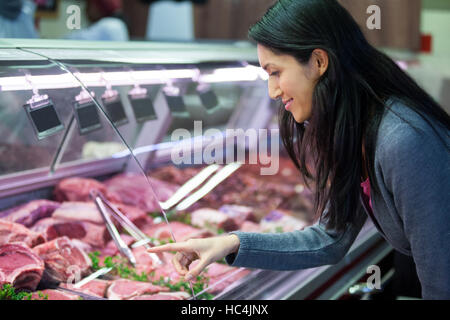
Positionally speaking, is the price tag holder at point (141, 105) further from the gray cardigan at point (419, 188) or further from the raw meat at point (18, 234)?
the gray cardigan at point (419, 188)

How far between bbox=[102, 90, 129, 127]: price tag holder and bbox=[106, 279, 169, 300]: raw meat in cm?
65

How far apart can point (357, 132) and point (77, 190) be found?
158 cm

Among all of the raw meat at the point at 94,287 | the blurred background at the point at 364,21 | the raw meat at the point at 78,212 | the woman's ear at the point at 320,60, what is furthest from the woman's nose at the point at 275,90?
the blurred background at the point at 364,21

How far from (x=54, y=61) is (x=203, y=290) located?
0.99 meters

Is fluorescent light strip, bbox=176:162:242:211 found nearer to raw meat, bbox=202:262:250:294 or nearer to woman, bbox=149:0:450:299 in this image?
raw meat, bbox=202:262:250:294

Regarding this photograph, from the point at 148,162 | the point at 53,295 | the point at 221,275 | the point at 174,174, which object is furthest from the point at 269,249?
the point at 148,162

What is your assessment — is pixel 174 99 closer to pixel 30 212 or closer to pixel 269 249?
pixel 30 212

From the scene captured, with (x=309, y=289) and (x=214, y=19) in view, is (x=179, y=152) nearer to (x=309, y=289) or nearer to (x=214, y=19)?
(x=309, y=289)

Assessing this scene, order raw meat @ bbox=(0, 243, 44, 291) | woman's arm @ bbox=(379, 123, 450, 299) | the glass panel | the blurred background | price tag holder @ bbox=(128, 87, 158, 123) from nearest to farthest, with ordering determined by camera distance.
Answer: woman's arm @ bbox=(379, 123, 450, 299), raw meat @ bbox=(0, 243, 44, 291), the glass panel, price tag holder @ bbox=(128, 87, 158, 123), the blurred background

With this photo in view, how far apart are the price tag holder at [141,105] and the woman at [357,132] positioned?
1.01m

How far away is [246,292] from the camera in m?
1.90

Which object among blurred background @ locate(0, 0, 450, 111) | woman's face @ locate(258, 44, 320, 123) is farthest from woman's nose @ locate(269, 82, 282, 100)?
blurred background @ locate(0, 0, 450, 111)

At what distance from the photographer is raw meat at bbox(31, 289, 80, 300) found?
160cm

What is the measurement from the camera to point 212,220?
2525mm
